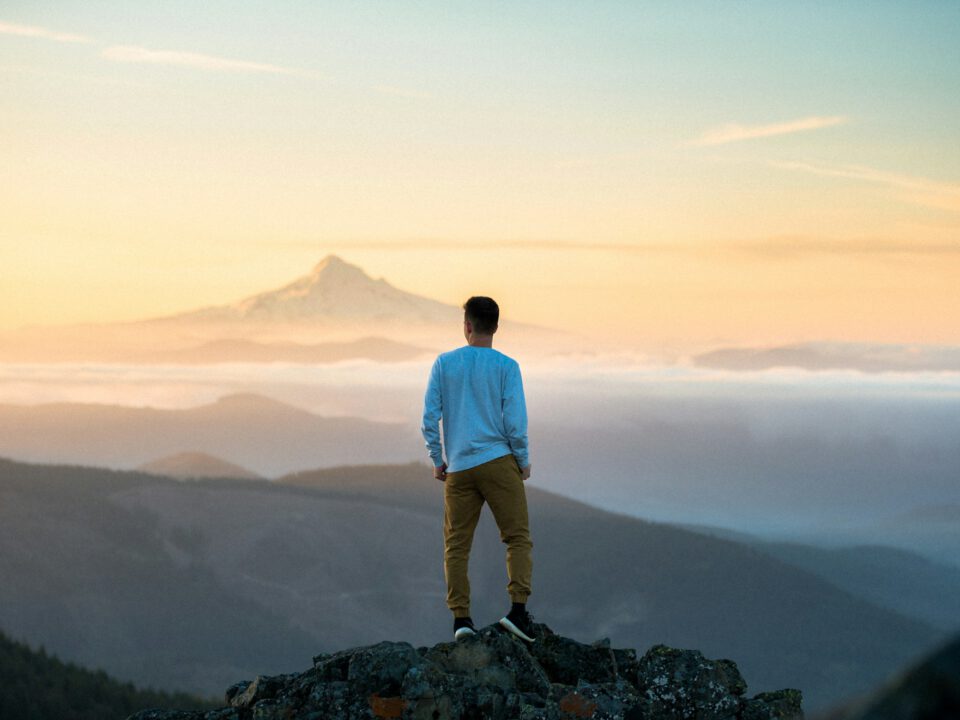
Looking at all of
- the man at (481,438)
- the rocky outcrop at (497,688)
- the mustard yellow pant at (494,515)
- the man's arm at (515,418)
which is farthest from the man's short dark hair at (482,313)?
the rocky outcrop at (497,688)

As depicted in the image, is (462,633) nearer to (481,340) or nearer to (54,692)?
(481,340)

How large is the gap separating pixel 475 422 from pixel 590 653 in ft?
9.24

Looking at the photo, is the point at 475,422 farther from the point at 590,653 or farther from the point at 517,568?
the point at 590,653

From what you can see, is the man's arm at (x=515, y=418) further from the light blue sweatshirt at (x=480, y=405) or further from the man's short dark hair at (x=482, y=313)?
the man's short dark hair at (x=482, y=313)

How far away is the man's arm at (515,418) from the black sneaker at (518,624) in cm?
160

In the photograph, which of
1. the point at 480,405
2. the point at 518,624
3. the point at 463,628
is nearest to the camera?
the point at 480,405

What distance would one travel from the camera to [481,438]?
42.0 feet

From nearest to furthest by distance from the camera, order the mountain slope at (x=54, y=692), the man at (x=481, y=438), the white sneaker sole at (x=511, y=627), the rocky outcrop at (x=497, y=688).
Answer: the rocky outcrop at (x=497, y=688) → the man at (x=481, y=438) → the white sneaker sole at (x=511, y=627) → the mountain slope at (x=54, y=692)

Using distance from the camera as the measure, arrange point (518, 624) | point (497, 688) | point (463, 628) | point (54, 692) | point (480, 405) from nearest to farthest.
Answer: point (497, 688) → point (480, 405) → point (463, 628) → point (518, 624) → point (54, 692)

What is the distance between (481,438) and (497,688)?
264cm

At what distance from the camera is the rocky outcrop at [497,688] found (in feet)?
35.9

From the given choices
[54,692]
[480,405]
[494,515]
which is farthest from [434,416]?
[54,692]

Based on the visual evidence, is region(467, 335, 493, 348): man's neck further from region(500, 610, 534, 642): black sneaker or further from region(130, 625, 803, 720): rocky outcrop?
region(130, 625, 803, 720): rocky outcrop

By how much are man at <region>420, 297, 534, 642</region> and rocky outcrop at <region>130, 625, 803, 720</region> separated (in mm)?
594
